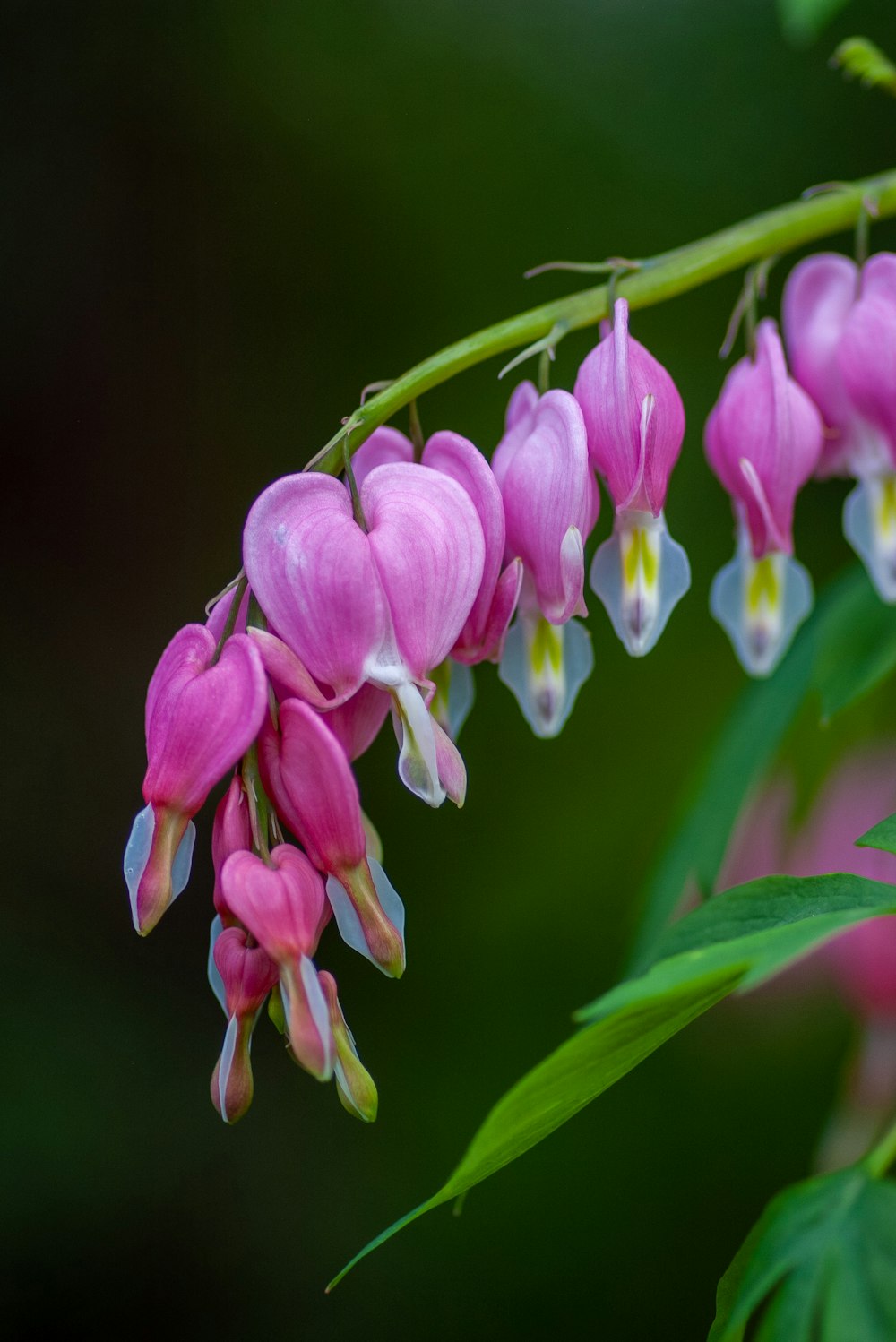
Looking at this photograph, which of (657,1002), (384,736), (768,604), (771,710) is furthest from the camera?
(384,736)

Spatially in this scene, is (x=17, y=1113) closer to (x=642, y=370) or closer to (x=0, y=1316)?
(x=0, y=1316)

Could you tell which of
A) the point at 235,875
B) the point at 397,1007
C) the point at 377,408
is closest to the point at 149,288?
the point at 397,1007

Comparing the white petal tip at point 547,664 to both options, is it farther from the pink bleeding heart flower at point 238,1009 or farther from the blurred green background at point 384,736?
the blurred green background at point 384,736

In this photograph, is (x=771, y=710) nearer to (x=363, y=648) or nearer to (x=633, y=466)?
(x=633, y=466)

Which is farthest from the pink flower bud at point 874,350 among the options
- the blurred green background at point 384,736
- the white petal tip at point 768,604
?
the blurred green background at point 384,736

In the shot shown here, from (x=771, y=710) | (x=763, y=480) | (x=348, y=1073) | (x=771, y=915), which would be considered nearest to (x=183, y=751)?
(x=348, y=1073)

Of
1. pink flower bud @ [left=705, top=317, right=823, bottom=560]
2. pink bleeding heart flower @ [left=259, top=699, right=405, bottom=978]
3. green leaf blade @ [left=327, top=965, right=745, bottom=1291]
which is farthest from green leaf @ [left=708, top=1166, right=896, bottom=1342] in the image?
pink flower bud @ [left=705, top=317, right=823, bottom=560]

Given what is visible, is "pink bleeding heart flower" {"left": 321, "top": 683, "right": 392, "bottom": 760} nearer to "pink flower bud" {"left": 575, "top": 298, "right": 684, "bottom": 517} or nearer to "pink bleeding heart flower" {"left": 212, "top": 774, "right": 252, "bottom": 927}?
"pink bleeding heart flower" {"left": 212, "top": 774, "right": 252, "bottom": 927}
